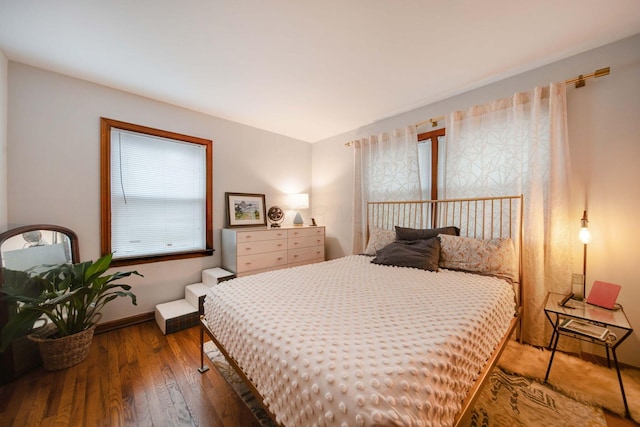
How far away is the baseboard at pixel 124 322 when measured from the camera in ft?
7.36

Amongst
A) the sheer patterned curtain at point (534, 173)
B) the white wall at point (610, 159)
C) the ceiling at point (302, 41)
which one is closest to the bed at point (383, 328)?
the sheer patterned curtain at point (534, 173)

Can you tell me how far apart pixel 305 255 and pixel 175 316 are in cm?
172

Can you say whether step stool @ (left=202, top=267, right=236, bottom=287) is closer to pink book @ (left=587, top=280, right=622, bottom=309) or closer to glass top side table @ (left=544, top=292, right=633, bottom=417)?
glass top side table @ (left=544, top=292, right=633, bottom=417)

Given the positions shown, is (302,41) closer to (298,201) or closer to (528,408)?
(298,201)

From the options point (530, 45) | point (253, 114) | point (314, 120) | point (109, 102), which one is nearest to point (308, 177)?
point (314, 120)

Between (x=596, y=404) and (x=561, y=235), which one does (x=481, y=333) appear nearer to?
(x=596, y=404)

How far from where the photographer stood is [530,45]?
175 centimetres

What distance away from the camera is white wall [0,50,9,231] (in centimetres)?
179

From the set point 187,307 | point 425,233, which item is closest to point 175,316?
point 187,307

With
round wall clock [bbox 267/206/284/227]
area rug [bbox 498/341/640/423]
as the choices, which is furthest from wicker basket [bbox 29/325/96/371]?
area rug [bbox 498/341/640/423]

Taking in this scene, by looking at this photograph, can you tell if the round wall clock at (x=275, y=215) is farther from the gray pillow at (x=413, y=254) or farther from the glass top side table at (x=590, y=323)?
the glass top side table at (x=590, y=323)

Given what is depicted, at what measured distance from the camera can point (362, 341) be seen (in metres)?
0.92

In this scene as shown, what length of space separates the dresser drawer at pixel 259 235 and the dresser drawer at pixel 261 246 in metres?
0.04

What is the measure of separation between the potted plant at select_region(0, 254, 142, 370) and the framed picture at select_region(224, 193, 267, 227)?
1.44 m
